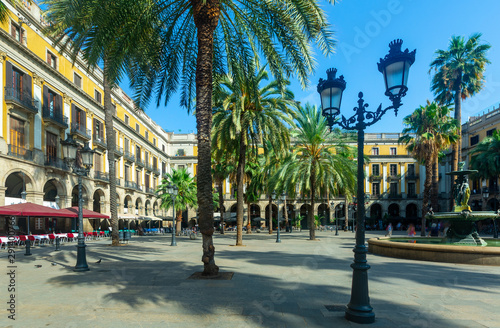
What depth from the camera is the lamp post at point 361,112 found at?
5.18 meters

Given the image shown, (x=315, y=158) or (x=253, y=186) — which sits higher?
(x=315, y=158)

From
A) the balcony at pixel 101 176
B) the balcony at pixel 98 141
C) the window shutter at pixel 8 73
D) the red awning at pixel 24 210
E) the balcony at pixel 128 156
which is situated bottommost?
the red awning at pixel 24 210

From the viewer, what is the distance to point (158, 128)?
54969mm

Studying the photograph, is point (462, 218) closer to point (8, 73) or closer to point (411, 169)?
point (8, 73)

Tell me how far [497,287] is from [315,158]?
1482 cm

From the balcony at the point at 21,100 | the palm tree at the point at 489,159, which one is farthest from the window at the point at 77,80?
the palm tree at the point at 489,159

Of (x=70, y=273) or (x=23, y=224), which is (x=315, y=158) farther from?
(x=23, y=224)

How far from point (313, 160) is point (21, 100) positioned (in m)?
19.7

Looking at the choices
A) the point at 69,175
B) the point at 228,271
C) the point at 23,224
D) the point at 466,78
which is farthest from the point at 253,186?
the point at 228,271

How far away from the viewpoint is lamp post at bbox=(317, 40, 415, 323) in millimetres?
5180

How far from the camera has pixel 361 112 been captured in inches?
237

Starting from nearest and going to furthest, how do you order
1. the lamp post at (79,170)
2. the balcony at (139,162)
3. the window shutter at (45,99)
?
the lamp post at (79,170)
the window shutter at (45,99)
the balcony at (139,162)

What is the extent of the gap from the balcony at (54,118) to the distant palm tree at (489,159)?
1465 inches

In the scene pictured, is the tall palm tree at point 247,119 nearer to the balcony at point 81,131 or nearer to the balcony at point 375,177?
the balcony at point 81,131
